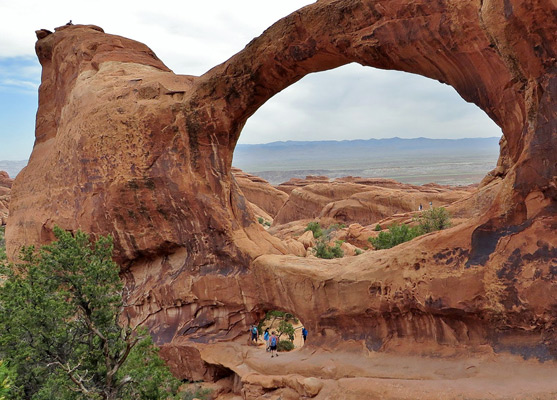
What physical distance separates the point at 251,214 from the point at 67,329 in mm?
6994

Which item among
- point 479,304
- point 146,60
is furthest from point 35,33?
point 479,304

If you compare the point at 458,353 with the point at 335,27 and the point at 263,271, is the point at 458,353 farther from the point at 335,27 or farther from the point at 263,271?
the point at 335,27

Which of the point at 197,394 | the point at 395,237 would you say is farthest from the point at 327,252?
the point at 197,394

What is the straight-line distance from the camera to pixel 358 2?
10.3 m

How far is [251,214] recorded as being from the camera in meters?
15.1

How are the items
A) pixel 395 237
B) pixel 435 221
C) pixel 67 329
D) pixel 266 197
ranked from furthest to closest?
1. pixel 266 197
2. pixel 395 237
3. pixel 435 221
4. pixel 67 329

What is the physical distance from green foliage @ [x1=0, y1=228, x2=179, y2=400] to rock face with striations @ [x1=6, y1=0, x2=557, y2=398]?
3621mm

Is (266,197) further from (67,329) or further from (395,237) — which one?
(67,329)

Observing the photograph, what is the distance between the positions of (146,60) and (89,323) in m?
12.6

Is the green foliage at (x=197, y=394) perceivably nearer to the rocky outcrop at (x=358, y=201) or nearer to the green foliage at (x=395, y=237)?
the green foliage at (x=395, y=237)

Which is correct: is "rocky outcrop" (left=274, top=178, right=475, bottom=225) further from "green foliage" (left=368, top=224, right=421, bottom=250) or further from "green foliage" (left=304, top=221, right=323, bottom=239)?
"green foliage" (left=368, top=224, right=421, bottom=250)

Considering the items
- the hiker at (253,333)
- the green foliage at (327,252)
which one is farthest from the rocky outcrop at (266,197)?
the hiker at (253,333)

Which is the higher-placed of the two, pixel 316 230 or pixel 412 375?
pixel 412 375

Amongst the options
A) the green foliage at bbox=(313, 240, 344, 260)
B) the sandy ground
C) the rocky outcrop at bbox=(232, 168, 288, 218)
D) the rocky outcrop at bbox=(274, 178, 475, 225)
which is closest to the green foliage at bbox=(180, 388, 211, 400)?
the sandy ground
